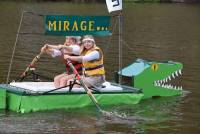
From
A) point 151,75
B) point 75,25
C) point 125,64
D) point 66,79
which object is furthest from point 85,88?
point 125,64

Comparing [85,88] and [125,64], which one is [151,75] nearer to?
[85,88]

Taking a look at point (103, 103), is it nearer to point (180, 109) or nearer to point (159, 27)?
point (180, 109)

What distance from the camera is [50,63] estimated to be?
2256cm

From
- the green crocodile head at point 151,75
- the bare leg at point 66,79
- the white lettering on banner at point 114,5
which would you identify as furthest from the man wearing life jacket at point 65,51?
the green crocodile head at point 151,75

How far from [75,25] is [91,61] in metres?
0.99

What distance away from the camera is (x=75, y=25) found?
14.9 metres

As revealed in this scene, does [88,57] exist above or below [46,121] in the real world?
above

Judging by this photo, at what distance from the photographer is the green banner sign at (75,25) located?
1459cm

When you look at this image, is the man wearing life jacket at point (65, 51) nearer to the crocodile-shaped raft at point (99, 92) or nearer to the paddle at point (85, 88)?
the crocodile-shaped raft at point (99, 92)

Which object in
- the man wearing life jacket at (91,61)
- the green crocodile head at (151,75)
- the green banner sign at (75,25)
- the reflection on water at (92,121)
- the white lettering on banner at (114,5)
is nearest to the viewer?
the reflection on water at (92,121)

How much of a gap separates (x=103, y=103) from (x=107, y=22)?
82.4 inches

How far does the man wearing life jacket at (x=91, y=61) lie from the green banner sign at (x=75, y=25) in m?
0.28

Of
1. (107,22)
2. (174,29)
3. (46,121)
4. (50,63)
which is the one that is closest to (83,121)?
(46,121)

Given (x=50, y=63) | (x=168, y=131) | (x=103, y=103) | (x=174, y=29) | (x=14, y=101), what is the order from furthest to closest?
1. (x=174, y=29)
2. (x=50, y=63)
3. (x=103, y=103)
4. (x=14, y=101)
5. (x=168, y=131)
